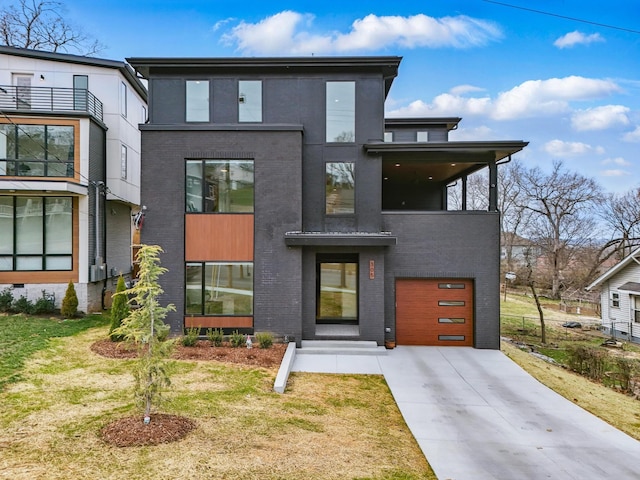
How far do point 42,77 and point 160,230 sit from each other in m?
9.90

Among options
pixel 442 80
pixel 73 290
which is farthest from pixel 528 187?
pixel 73 290

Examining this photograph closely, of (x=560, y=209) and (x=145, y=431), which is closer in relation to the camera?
(x=145, y=431)

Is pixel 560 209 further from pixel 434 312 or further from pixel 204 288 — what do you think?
pixel 204 288

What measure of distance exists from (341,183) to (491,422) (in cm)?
732

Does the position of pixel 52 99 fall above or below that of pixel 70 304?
above

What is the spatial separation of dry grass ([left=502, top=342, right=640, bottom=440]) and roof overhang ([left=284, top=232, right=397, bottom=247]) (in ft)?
15.8

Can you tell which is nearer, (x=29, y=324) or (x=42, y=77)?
(x=29, y=324)

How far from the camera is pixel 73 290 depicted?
13688 millimetres

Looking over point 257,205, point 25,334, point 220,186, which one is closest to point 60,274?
point 25,334

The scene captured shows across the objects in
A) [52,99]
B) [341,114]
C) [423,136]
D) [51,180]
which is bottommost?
[51,180]

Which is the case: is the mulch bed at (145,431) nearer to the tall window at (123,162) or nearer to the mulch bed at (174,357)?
the mulch bed at (174,357)

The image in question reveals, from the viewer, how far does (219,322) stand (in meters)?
11.2

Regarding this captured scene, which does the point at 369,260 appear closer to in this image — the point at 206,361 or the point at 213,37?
the point at 206,361

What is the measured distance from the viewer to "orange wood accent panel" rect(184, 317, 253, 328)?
1112 centimetres
